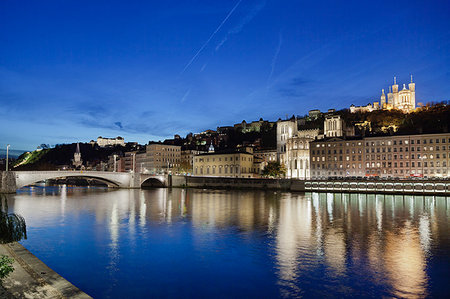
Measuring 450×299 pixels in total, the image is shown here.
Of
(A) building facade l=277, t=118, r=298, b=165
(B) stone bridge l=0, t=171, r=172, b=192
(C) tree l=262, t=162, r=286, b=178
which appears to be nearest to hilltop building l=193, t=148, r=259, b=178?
(C) tree l=262, t=162, r=286, b=178

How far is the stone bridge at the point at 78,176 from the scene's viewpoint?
58.2 metres

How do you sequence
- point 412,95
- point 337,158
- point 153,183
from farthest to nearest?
point 412,95 → point 153,183 → point 337,158

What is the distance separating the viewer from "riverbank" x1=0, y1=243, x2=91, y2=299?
8.35 metres

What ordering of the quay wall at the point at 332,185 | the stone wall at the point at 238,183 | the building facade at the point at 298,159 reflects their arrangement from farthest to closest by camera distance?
the building facade at the point at 298,159
the stone wall at the point at 238,183
the quay wall at the point at 332,185

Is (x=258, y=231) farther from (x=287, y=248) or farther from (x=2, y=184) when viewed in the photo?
(x=2, y=184)

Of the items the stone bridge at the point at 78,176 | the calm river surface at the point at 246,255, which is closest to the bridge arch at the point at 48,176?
the stone bridge at the point at 78,176

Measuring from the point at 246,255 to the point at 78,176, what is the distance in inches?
2248

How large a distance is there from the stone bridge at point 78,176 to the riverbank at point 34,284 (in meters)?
55.1

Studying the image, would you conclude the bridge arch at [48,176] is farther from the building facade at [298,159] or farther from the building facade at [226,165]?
the building facade at [298,159]

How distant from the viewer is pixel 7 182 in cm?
5797

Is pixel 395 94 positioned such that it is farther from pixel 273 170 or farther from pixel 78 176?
pixel 78 176

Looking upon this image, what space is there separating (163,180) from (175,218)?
60136mm

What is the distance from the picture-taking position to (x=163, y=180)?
89.6 meters

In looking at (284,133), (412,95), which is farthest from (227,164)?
(412,95)
